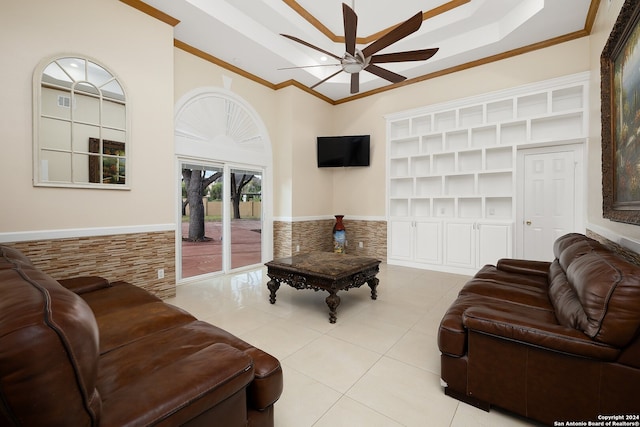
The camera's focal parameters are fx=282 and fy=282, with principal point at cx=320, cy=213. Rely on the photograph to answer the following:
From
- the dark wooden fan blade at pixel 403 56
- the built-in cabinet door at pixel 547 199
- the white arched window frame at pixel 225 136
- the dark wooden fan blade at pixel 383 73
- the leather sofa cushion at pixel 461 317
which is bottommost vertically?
the leather sofa cushion at pixel 461 317

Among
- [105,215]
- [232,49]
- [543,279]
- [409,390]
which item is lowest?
[409,390]

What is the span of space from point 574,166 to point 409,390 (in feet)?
14.1

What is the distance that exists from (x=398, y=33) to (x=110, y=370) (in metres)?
3.41

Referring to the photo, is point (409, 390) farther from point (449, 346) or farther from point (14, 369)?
point (14, 369)

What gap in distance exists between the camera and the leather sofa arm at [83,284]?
7.45 feet

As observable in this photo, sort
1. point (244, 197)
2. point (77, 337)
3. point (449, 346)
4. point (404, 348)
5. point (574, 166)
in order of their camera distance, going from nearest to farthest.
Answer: point (77, 337), point (449, 346), point (404, 348), point (574, 166), point (244, 197)

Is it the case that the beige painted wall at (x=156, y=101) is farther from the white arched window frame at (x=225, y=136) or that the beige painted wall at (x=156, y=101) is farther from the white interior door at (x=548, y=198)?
the white interior door at (x=548, y=198)

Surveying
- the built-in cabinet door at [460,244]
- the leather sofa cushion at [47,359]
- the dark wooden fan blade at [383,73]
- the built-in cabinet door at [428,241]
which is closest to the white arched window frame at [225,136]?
the dark wooden fan blade at [383,73]

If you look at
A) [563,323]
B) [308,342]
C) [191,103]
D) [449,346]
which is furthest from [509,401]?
[191,103]

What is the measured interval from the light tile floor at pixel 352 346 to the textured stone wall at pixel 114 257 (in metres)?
0.45

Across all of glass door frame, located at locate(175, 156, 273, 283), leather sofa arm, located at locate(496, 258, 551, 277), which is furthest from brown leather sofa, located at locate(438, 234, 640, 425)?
glass door frame, located at locate(175, 156, 273, 283)

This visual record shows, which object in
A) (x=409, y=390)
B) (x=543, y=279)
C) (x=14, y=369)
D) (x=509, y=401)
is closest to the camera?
(x=14, y=369)

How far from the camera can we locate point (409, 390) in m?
1.93

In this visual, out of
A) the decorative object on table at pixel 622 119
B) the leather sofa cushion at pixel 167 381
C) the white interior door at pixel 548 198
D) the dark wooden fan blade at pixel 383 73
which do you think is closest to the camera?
the leather sofa cushion at pixel 167 381
